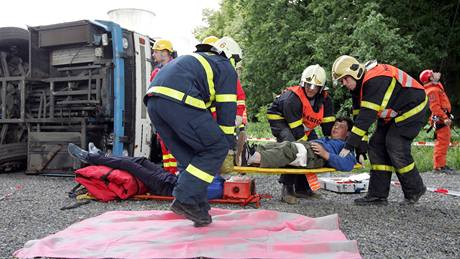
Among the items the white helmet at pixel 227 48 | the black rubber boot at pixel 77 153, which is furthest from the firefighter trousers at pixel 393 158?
the black rubber boot at pixel 77 153

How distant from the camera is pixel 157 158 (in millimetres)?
8141

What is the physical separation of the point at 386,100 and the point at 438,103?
3996 millimetres

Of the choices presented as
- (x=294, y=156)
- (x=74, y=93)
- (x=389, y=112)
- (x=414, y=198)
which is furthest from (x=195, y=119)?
(x=74, y=93)

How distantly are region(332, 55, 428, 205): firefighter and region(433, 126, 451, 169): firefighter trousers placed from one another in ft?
10.9

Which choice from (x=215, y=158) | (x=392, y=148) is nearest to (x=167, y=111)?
(x=215, y=158)

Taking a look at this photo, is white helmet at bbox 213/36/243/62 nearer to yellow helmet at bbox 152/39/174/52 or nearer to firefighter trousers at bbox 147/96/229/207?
firefighter trousers at bbox 147/96/229/207

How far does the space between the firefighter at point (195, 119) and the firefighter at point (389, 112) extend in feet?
5.53

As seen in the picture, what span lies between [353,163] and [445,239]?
138 cm

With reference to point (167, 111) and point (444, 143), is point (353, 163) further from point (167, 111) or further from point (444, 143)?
point (444, 143)

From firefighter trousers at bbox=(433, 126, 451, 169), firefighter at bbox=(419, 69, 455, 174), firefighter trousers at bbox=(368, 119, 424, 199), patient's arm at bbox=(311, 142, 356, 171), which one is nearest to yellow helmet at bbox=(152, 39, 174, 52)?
patient's arm at bbox=(311, 142, 356, 171)

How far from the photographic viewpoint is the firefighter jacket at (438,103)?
8023 mm

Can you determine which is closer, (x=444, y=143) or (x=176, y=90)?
(x=176, y=90)

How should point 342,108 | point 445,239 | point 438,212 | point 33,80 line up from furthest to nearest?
point 342,108 → point 33,80 → point 438,212 → point 445,239

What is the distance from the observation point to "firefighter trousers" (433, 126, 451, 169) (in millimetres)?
7855
